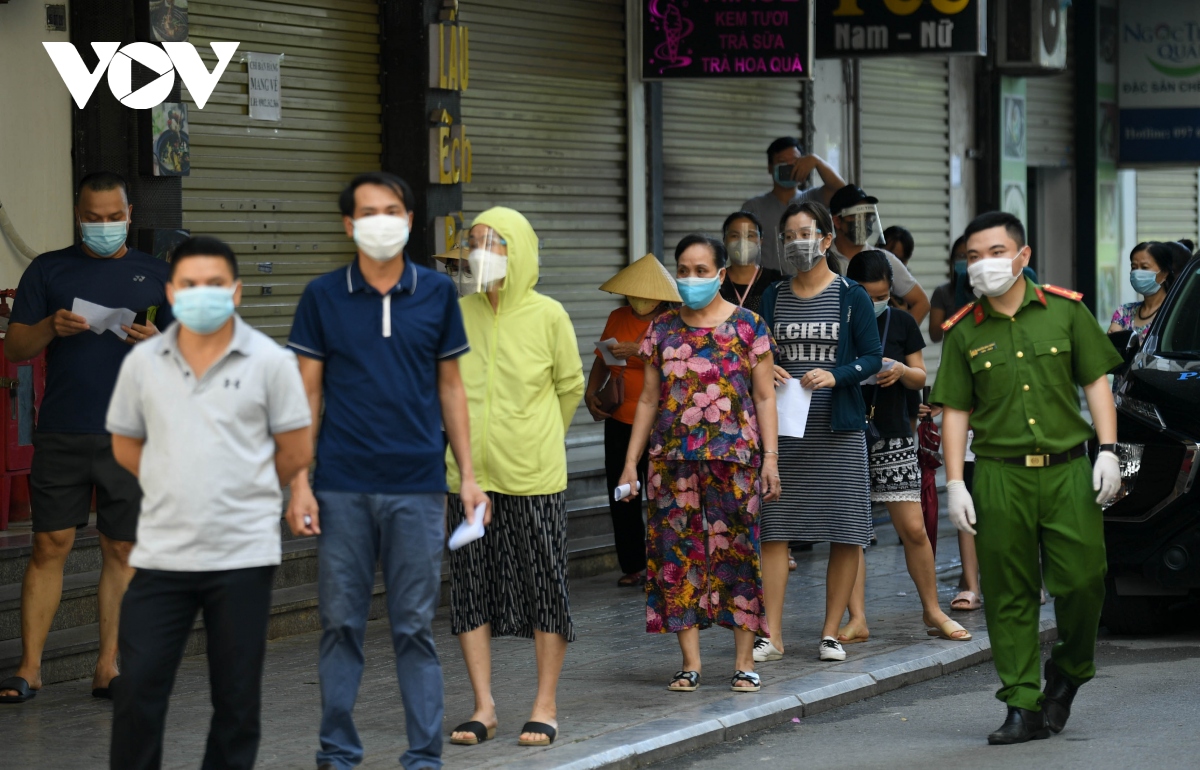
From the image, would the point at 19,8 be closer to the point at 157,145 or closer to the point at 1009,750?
the point at 157,145

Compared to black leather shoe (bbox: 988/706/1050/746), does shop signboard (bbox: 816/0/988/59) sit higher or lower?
higher

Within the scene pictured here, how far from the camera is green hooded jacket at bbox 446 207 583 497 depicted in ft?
21.4

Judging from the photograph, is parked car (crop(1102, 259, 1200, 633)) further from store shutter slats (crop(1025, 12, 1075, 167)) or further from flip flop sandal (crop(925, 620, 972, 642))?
store shutter slats (crop(1025, 12, 1075, 167))

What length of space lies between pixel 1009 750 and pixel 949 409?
1.29 m

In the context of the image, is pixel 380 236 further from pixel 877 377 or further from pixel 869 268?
pixel 869 268

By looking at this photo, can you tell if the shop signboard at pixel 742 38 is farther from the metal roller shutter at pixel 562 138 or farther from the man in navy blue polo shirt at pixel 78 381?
the man in navy blue polo shirt at pixel 78 381

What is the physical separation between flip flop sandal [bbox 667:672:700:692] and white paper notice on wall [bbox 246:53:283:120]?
490 centimetres

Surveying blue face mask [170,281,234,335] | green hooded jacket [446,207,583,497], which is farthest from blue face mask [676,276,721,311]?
blue face mask [170,281,234,335]

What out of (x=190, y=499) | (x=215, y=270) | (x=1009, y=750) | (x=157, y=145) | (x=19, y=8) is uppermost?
(x=19, y=8)

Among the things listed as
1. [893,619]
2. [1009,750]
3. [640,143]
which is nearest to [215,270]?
[1009,750]

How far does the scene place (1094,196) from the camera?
20266mm

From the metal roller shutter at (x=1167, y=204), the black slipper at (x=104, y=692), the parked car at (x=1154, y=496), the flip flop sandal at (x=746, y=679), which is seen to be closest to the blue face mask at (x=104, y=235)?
the black slipper at (x=104, y=692)

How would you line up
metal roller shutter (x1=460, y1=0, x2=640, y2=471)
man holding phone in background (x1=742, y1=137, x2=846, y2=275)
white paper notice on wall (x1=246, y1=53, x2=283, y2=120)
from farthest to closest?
1. metal roller shutter (x1=460, y1=0, x2=640, y2=471)
2. man holding phone in background (x1=742, y1=137, x2=846, y2=275)
3. white paper notice on wall (x1=246, y1=53, x2=283, y2=120)

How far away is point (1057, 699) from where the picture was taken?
6875mm
